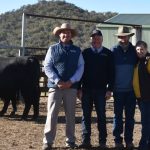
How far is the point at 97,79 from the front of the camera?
25.1 ft

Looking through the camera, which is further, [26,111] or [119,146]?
[26,111]

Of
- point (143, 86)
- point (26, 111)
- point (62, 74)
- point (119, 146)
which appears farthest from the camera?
point (26, 111)

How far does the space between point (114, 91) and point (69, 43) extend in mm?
1010

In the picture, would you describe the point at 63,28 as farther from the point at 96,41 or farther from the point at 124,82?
the point at 124,82

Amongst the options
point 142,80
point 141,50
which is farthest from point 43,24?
point 142,80

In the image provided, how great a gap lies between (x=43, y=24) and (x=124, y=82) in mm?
40195

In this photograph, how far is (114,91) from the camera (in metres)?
7.65

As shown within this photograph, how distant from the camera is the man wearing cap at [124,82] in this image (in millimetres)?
7547

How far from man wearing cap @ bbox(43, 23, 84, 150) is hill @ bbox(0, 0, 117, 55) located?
30.7 metres

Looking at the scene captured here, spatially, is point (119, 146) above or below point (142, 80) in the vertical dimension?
below

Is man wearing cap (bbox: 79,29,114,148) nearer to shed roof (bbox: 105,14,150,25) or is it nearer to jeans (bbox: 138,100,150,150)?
jeans (bbox: 138,100,150,150)

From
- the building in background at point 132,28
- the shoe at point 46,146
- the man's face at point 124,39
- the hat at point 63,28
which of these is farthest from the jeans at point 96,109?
the building in background at point 132,28

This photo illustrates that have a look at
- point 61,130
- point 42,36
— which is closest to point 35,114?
point 61,130

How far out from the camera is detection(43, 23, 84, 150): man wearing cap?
24.3ft
